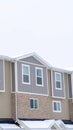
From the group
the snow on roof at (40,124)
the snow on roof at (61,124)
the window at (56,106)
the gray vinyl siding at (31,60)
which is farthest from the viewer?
the window at (56,106)

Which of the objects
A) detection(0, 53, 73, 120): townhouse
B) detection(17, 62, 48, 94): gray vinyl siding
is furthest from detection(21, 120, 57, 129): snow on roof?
detection(17, 62, 48, 94): gray vinyl siding

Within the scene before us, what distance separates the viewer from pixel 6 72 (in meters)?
34.8

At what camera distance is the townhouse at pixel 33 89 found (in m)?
34.5

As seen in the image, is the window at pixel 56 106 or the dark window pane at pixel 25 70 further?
the window at pixel 56 106

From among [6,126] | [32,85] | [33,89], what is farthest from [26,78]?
[6,126]

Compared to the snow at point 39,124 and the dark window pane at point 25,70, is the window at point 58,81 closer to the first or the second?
the dark window pane at point 25,70

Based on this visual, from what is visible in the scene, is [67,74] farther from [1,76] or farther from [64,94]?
[1,76]

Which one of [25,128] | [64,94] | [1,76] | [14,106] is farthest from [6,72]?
[64,94]

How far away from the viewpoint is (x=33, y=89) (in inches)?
1458

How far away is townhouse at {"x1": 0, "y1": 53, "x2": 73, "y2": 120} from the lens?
34469mm

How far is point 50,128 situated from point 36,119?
162cm

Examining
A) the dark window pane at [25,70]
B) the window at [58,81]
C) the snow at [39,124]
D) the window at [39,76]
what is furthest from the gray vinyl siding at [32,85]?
the snow at [39,124]

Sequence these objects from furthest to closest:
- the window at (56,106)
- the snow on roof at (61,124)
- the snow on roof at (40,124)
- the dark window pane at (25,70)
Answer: the window at (56,106), the snow on roof at (61,124), the dark window pane at (25,70), the snow on roof at (40,124)

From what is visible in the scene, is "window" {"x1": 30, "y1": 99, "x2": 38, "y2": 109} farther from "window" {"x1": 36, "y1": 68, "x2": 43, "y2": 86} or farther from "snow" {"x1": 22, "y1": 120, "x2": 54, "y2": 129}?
"window" {"x1": 36, "y1": 68, "x2": 43, "y2": 86}
